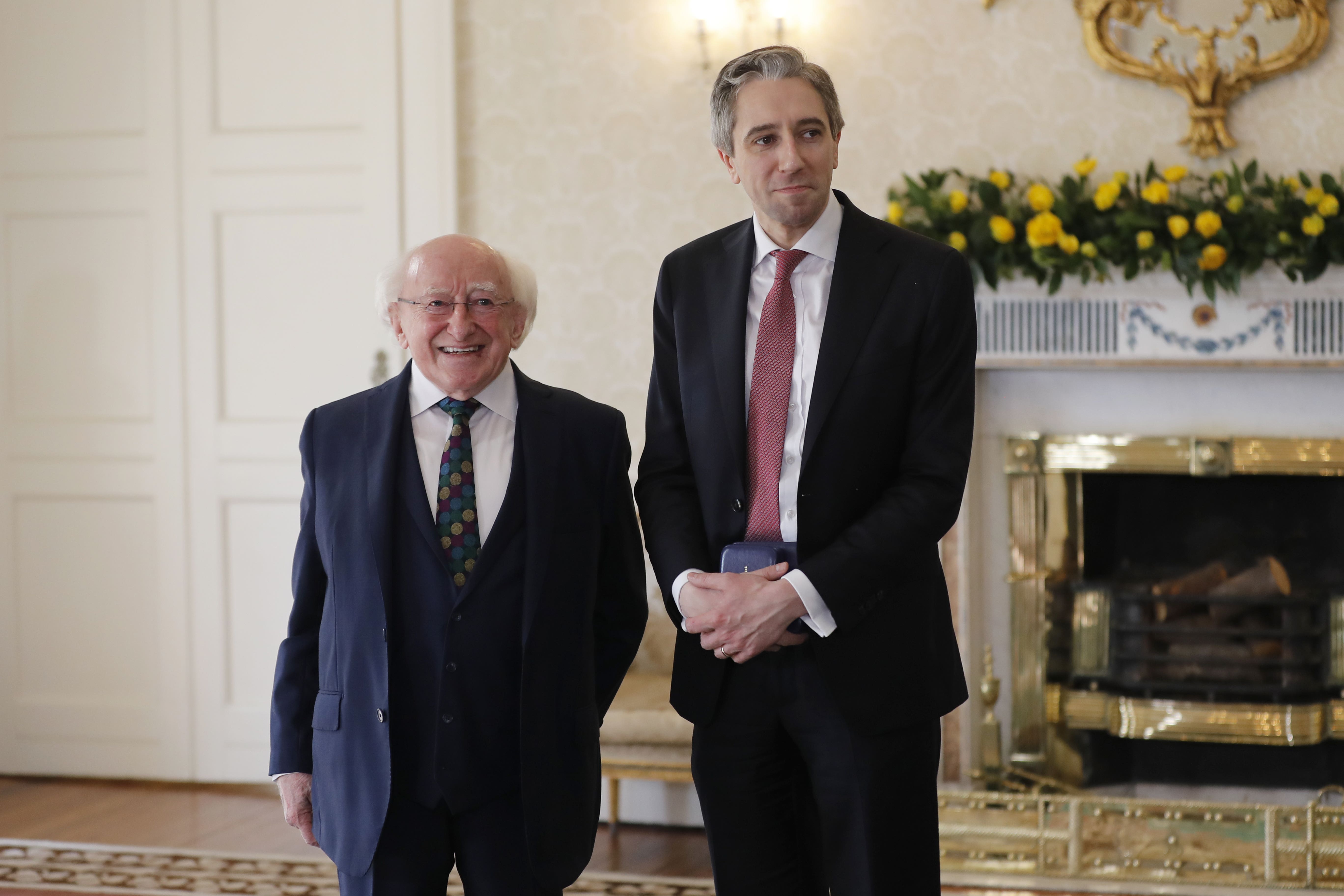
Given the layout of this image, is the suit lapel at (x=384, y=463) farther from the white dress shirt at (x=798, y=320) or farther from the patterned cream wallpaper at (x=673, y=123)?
the patterned cream wallpaper at (x=673, y=123)

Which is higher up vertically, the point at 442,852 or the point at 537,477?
the point at 537,477

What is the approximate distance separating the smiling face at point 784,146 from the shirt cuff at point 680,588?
488 mm

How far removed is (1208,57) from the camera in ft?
11.3

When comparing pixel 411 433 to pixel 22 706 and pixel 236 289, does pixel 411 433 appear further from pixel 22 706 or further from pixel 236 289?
pixel 22 706

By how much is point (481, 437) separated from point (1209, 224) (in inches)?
90.8

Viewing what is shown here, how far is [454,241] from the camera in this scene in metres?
1.69

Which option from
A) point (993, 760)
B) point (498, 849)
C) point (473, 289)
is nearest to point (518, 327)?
point (473, 289)

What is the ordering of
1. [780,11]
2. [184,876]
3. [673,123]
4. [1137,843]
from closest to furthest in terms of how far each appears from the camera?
[1137,843] < [184,876] < [780,11] < [673,123]

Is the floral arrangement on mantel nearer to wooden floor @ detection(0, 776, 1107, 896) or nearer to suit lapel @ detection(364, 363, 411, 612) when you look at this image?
wooden floor @ detection(0, 776, 1107, 896)

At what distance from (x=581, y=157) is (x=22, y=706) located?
8.59 feet

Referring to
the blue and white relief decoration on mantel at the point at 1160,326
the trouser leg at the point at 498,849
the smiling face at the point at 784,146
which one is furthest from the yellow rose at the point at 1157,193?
the trouser leg at the point at 498,849

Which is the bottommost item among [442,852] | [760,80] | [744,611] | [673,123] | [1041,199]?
[442,852]

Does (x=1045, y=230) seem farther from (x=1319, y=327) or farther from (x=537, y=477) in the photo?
(x=537, y=477)

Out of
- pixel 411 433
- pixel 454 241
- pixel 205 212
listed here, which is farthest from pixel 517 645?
pixel 205 212
